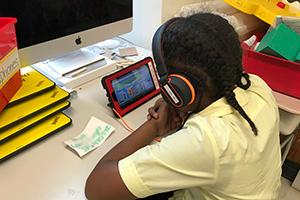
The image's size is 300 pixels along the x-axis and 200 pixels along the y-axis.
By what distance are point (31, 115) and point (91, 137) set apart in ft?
0.55

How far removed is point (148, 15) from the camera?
1.30 metres

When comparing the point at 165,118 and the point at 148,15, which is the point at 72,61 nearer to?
the point at 148,15

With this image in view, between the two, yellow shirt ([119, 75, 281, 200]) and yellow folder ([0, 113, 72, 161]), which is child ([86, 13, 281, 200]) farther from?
yellow folder ([0, 113, 72, 161])

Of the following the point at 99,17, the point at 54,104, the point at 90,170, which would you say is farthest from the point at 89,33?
the point at 90,170

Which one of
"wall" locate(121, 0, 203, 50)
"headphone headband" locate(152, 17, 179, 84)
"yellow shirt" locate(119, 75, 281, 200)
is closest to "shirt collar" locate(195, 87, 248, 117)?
"yellow shirt" locate(119, 75, 281, 200)

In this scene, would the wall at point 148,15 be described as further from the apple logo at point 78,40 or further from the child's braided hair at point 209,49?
the child's braided hair at point 209,49

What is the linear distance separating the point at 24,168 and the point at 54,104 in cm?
20

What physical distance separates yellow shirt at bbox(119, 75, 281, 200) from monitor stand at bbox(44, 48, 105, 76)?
1.86 ft

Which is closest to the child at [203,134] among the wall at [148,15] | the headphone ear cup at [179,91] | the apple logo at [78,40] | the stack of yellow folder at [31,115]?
the headphone ear cup at [179,91]

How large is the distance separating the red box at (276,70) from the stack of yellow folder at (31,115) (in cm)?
61

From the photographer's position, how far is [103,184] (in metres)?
0.66

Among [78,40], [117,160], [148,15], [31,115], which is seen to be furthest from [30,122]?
[148,15]

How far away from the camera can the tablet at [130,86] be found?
92 centimetres

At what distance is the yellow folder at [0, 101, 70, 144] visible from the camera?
0.76 m
